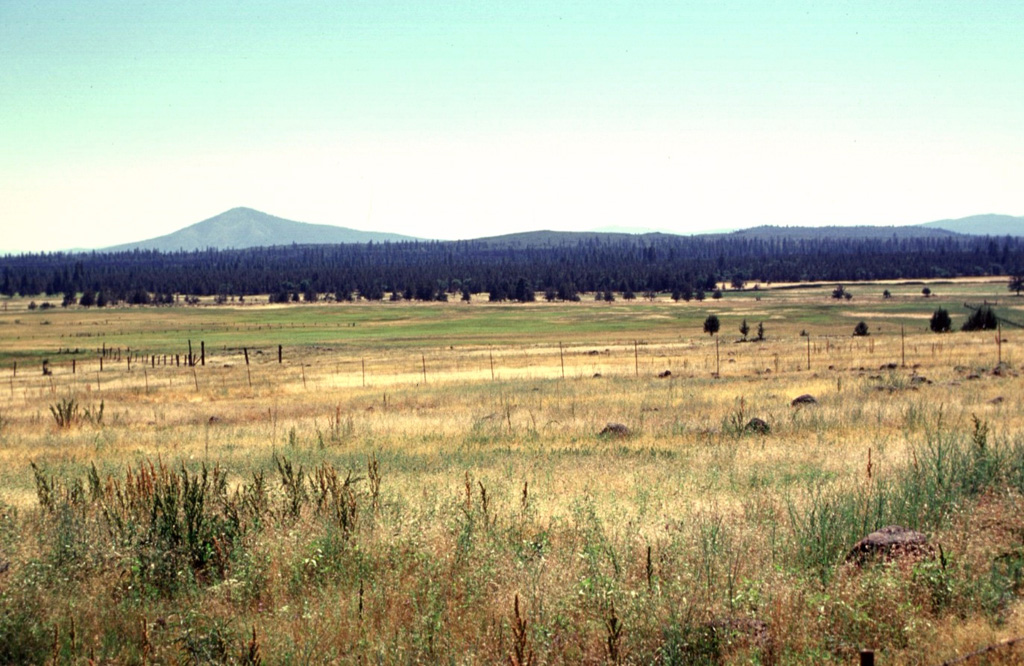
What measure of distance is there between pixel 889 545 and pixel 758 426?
1115 cm

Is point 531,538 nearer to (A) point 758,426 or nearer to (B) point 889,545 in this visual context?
(B) point 889,545

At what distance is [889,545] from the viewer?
7.69 meters

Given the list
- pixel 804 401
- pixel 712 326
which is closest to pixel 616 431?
pixel 804 401

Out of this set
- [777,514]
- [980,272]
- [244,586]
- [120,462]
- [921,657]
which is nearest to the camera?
[921,657]

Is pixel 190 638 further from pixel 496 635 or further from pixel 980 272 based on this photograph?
pixel 980 272

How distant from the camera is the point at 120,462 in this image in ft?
55.9

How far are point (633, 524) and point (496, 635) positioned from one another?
3097 mm

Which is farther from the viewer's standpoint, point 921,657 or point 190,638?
point 190,638

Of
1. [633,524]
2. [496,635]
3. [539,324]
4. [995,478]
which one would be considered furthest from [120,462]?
[539,324]

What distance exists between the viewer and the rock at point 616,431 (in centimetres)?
1953

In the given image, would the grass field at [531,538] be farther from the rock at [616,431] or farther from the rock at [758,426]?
the rock at [616,431]

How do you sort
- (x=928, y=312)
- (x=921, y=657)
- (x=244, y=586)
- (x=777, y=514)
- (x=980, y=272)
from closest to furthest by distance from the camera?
1. (x=921, y=657)
2. (x=244, y=586)
3. (x=777, y=514)
4. (x=928, y=312)
5. (x=980, y=272)

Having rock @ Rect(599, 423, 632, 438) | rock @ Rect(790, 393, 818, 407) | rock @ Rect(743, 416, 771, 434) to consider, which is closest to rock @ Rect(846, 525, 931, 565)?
rock @ Rect(743, 416, 771, 434)

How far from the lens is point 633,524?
370 inches
